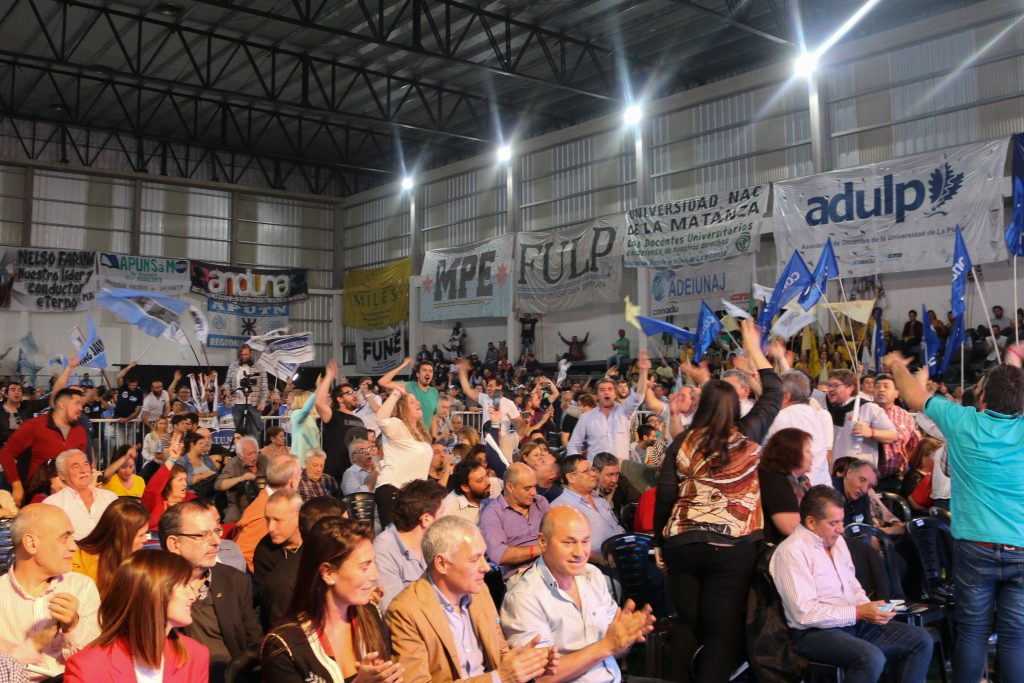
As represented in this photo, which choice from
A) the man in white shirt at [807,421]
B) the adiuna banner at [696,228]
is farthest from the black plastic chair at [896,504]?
the adiuna banner at [696,228]

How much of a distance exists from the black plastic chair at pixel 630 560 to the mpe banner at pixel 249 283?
994 inches

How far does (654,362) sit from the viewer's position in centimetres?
2106

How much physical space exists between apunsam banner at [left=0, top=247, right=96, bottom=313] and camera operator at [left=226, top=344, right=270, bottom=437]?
12.0 meters

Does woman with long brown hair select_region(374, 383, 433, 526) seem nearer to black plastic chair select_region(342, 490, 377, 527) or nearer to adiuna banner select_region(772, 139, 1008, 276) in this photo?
black plastic chair select_region(342, 490, 377, 527)

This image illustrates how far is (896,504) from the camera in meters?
6.49

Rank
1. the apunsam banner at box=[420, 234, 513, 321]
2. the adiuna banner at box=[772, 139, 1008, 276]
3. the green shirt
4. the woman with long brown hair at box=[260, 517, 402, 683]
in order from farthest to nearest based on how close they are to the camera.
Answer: the apunsam banner at box=[420, 234, 513, 321] → the adiuna banner at box=[772, 139, 1008, 276] → the green shirt → the woman with long brown hair at box=[260, 517, 402, 683]

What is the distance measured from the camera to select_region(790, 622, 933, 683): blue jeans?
13.8 ft

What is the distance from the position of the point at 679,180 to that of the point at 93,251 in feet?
54.4

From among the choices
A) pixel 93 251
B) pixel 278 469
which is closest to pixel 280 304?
pixel 93 251

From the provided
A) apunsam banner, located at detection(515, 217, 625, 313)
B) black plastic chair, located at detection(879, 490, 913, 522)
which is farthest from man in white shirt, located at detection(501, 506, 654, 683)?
apunsam banner, located at detection(515, 217, 625, 313)

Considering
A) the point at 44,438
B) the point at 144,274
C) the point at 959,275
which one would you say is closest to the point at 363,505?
the point at 44,438

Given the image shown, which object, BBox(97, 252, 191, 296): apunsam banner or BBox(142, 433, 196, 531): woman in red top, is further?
BBox(97, 252, 191, 296): apunsam banner

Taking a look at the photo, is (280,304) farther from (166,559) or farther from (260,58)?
(166,559)

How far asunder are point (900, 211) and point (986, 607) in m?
13.3
